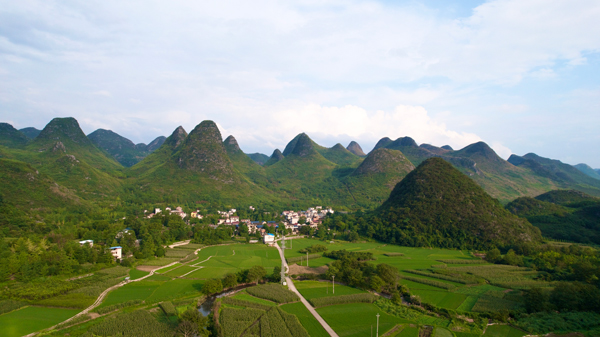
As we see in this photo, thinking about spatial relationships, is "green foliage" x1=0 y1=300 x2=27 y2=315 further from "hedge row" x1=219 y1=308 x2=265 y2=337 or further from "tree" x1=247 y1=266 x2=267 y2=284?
"tree" x1=247 y1=266 x2=267 y2=284

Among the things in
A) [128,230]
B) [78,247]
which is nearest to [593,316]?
[78,247]

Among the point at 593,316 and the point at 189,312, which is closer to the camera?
the point at 189,312

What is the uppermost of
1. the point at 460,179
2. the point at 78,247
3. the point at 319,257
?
the point at 460,179

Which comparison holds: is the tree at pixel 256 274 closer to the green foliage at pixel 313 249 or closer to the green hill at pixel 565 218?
the green foliage at pixel 313 249

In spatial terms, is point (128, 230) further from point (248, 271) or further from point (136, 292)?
point (248, 271)

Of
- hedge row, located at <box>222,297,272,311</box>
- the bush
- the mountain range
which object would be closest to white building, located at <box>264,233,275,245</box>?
hedge row, located at <box>222,297,272,311</box>

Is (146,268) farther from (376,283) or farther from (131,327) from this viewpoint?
(376,283)
